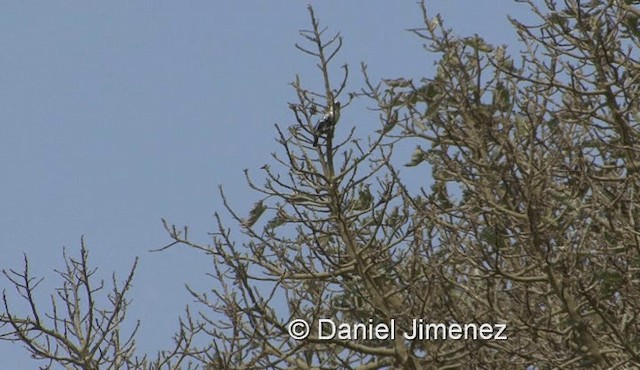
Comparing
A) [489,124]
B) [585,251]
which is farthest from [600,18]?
[585,251]

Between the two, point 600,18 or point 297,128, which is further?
point 600,18

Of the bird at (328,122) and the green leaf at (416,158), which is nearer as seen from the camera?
the bird at (328,122)

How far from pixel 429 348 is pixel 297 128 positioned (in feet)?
6.18

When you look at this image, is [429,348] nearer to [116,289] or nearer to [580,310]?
[580,310]

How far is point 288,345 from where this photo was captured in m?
10.4
